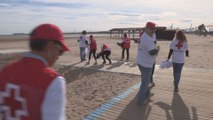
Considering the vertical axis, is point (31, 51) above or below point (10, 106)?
above

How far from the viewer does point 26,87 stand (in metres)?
1.70

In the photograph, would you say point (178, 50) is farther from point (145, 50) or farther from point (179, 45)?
point (145, 50)

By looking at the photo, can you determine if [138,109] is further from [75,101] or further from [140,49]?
[75,101]

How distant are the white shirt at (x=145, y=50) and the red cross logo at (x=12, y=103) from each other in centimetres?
408

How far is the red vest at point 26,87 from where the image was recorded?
1.67 meters

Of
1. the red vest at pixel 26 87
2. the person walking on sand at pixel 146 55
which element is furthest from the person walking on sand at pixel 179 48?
the red vest at pixel 26 87

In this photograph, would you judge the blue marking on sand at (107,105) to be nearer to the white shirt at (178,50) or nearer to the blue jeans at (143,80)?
the blue jeans at (143,80)

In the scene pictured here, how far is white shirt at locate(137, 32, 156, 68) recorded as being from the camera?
559cm

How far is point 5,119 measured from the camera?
74.3 inches

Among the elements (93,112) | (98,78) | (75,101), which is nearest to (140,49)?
(93,112)

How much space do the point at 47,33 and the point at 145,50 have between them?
13.6ft

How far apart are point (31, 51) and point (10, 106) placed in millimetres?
392

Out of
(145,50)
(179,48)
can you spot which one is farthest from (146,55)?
(179,48)

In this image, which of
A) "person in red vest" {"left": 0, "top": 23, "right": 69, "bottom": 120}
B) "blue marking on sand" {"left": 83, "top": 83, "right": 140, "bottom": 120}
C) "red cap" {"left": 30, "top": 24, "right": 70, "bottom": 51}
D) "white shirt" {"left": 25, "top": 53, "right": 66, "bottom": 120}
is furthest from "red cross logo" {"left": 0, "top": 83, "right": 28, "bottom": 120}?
"blue marking on sand" {"left": 83, "top": 83, "right": 140, "bottom": 120}
